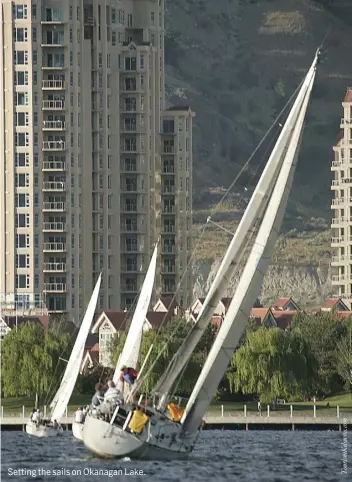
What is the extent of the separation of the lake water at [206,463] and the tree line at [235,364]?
31.5 m

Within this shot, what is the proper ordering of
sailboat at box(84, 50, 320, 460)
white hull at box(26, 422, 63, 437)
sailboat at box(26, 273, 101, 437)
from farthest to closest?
sailboat at box(26, 273, 101, 437)
white hull at box(26, 422, 63, 437)
sailboat at box(84, 50, 320, 460)

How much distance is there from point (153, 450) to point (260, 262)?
9144 millimetres

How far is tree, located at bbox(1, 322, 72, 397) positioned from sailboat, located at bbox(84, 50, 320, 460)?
58339 mm

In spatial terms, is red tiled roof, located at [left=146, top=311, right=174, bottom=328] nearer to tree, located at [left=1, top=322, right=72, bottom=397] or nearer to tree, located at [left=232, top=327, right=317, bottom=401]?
tree, located at [left=1, top=322, right=72, bottom=397]

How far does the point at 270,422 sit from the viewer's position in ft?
450

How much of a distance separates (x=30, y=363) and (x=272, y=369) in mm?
16905

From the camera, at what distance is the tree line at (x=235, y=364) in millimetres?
150000

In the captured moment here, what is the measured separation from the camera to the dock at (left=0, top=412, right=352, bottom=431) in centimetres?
13538

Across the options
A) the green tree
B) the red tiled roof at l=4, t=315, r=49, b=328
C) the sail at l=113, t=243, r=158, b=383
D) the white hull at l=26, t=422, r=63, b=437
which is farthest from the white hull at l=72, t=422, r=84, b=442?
the red tiled roof at l=4, t=315, r=49, b=328

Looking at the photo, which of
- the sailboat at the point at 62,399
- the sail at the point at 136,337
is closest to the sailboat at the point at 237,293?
the sail at the point at 136,337

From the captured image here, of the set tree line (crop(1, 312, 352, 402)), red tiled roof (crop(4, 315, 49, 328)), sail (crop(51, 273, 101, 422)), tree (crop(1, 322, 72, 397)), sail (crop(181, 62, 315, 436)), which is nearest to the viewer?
sail (crop(181, 62, 315, 436))

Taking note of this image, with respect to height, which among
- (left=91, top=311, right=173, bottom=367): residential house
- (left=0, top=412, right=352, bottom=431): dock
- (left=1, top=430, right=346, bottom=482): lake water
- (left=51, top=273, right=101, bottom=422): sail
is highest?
(left=91, top=311, right=173, bottom=367): residential house

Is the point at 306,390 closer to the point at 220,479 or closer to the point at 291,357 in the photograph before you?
the point at 291,357

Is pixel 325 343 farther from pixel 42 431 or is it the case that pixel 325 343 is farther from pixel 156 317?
pixel 42 431
